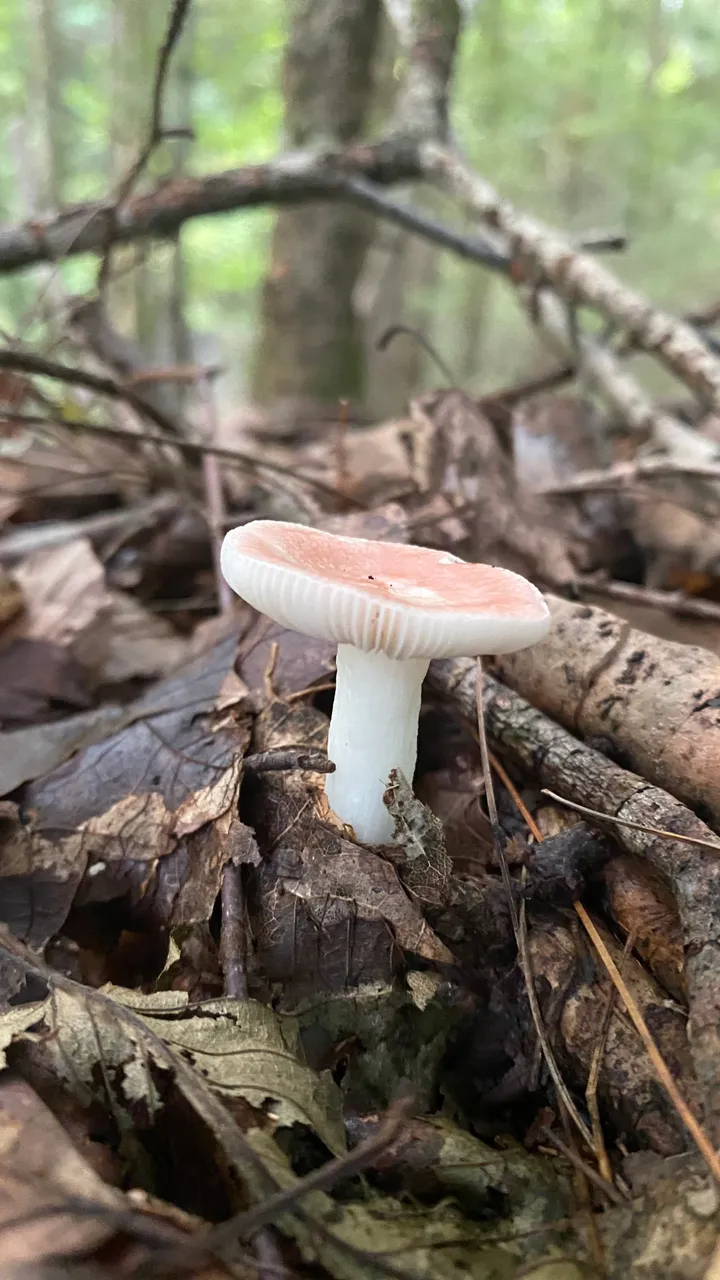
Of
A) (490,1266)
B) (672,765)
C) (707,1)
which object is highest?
(707,1)

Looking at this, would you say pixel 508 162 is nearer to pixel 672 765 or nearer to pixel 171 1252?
pixel 672 765

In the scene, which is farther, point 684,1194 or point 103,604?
point 103,604

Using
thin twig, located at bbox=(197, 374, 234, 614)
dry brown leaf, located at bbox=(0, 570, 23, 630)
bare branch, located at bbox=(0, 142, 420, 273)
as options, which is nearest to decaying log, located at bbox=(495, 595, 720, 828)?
thin twig, located at bbox=(197, 374, 234, 614)

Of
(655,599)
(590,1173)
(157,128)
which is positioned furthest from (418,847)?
(157,128)

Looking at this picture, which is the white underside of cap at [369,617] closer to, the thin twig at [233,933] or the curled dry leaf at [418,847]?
the curled dry leaf at [418,847]

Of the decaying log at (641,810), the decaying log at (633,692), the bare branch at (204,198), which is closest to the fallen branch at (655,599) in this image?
the decaying log at (633,692)

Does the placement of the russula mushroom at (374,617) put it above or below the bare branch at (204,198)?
below

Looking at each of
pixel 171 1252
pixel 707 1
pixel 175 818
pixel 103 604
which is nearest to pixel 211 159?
Answer: pixel 707 1
